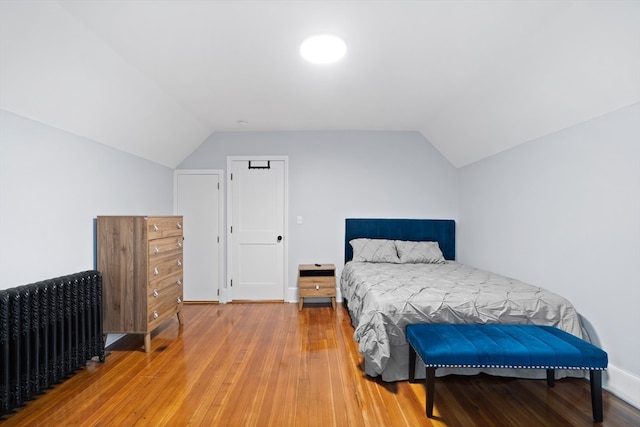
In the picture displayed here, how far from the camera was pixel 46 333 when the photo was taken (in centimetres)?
198

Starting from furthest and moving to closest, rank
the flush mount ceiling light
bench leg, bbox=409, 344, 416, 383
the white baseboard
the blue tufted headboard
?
the blue tufted headboard, bench leg, bbox=409, 344, 416, 383, the flush mount ceiling light, the white baseboard

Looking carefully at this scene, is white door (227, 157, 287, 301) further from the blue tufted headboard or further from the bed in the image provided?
the bed

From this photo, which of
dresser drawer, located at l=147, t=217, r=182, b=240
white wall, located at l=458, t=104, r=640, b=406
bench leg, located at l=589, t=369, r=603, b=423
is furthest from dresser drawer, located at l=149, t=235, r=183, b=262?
white wall, located at l=458, t=104, r=640, b=406

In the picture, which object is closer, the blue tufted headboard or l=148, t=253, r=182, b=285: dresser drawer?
l=148, t=253, r=182, b=285: dresser drawer

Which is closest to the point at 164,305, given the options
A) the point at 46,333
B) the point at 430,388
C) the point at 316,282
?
the point at 46,333

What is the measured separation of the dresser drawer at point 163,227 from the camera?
272cm

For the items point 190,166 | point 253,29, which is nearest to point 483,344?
point 253,29

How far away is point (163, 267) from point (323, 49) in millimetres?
2419

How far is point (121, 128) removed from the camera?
9.26ft

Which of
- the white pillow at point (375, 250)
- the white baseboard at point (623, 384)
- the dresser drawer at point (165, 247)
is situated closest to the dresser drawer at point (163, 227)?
the dresser drawer at point (165, 247)

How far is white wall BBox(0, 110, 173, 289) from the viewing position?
1.92 m

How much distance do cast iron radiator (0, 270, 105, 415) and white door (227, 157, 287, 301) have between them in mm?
1920

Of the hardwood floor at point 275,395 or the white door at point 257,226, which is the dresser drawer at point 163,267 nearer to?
the hardwood floor at point 275,395

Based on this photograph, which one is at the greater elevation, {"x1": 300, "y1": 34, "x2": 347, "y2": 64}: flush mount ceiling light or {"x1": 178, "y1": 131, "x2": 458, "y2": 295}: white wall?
{"x1": 300, "y1": 34, "x2": 347, "y2": 64}: flush mount ceiling light
